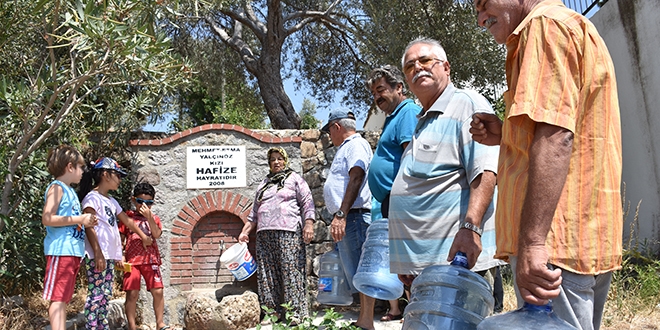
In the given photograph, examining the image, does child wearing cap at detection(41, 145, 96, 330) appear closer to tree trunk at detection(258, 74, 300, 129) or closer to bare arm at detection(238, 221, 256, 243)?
bare arm at detection(238, 221, 256, 243)

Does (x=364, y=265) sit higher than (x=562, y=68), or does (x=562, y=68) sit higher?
(x=562, y=68)

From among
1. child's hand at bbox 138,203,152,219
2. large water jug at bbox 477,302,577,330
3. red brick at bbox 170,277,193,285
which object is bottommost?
red brick at bbox 170,277,193,285

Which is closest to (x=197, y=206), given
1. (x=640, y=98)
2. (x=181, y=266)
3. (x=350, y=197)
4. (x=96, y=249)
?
(x=181, y=266)

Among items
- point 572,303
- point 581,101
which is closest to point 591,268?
point 572,303

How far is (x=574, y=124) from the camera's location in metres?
1.57

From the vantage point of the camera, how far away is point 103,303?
4805 millimetres

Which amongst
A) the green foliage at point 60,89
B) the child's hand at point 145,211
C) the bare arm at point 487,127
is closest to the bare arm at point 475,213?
the bare arm at point 487,127

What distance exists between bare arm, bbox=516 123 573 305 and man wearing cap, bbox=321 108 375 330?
2.71 meters

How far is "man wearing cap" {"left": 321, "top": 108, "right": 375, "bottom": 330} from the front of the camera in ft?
14.0

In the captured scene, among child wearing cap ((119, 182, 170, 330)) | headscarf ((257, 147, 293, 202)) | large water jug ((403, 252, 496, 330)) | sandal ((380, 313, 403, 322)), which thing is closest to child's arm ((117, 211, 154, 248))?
child wearing cap ((119, 182, 170, 330))

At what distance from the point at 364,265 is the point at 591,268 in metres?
1.80

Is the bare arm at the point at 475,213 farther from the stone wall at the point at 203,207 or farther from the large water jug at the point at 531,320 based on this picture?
the stone wall at the point at 203,207

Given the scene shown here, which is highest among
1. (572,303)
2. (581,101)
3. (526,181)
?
(581,101)

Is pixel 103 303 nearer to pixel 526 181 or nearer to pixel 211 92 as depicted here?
pixel 526 181
